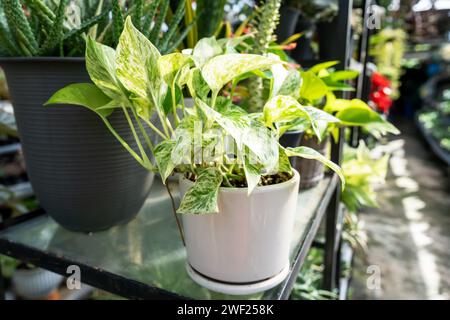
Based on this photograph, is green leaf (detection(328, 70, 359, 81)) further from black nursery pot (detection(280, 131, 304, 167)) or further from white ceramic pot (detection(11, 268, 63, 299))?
white ceramic pot (detection(11, 268, 63, 299))

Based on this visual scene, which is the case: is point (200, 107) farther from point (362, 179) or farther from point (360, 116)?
point (362, 179)

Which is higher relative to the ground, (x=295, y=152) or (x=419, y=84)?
(x=295, y=152)

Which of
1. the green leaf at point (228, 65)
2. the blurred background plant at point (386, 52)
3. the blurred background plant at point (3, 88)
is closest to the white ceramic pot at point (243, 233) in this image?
the green leaf at point (228, 65)

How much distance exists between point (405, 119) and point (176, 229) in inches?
287

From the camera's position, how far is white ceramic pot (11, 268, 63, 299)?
117cm

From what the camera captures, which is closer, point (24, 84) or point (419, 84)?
point (24, 84)

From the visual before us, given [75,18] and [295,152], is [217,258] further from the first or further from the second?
[75,18]

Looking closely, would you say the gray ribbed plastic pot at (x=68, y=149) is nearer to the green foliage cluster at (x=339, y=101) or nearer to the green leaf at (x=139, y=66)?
the green leaf at (x=139, y=66)

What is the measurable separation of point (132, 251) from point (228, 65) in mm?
305

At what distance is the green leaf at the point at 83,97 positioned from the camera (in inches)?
14.2

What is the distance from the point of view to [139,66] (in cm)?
32

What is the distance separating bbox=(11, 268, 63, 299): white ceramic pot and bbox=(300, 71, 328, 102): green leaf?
3.48 ft

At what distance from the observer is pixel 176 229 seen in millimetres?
561
